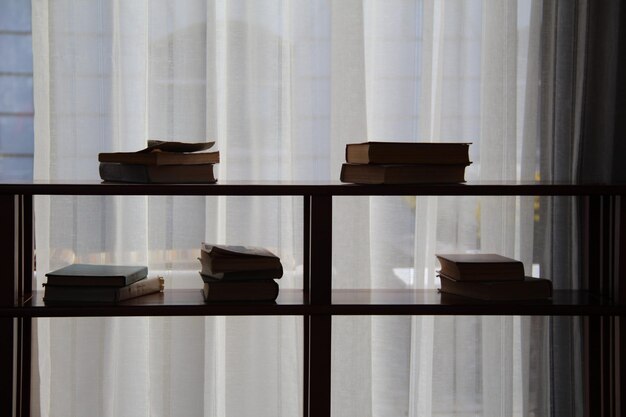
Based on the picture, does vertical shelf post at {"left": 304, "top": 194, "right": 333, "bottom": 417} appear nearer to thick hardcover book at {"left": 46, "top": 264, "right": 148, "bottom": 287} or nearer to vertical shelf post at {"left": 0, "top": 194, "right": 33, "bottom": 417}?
thick hardcover book at {"left": 46, "top": 264, "right": 148, "bottom": 287}

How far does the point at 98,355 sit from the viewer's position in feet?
7.35

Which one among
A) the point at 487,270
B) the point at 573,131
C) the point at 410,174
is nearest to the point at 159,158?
the point at 410,174

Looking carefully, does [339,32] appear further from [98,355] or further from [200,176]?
Answer: [98,355]

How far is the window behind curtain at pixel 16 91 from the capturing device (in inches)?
86.0

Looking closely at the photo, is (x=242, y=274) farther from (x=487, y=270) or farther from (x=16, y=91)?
(x=16, y=91)

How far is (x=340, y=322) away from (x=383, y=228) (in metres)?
0.29

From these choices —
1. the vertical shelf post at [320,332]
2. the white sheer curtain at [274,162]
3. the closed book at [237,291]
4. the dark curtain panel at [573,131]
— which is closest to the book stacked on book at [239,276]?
the closed book at [237,291]

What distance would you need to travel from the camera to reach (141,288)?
1.97 metres

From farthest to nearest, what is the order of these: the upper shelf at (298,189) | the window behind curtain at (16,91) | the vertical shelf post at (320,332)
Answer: the window behind curtain at (16,91) → the vertical shelf post at (320,332) → the upper shelf at (298,189)

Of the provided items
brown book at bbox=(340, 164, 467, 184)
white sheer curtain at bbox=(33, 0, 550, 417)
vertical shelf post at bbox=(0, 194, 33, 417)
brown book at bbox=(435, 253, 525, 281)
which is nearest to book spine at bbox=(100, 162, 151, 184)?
vertical shelf post at bbox=(0, 194, 33, 417)

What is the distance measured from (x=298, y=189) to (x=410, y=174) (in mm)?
259

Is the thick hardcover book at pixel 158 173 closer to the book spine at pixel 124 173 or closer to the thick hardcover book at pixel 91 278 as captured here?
the book spine at pixel 124 173

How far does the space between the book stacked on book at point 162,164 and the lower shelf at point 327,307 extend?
0.95 feet

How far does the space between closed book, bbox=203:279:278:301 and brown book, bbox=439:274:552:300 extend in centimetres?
48
